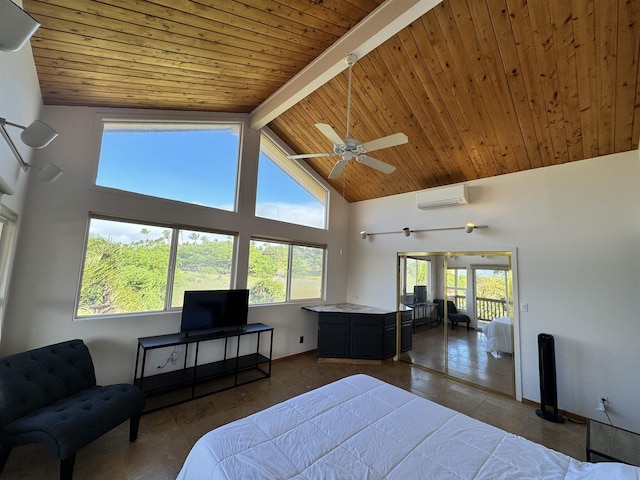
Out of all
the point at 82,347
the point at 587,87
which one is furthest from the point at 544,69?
the point at 82,347

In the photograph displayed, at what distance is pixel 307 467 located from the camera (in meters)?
1.40

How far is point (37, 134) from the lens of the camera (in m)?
1.77

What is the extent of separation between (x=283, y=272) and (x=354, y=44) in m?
3.66

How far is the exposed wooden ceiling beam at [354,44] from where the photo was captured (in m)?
2.43

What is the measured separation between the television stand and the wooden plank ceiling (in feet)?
10.1

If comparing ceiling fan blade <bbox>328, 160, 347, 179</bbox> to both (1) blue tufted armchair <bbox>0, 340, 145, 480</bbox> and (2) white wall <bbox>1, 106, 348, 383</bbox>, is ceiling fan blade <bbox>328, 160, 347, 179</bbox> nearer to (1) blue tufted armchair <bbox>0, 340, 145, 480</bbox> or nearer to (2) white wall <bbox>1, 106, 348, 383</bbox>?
(2) white wall <bbox>1, 106, 348, 383</bbox>

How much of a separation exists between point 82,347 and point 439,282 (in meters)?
5.02

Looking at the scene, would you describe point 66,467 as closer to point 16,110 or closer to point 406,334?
point 16,110

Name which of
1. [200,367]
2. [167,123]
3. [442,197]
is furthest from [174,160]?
[442,197]

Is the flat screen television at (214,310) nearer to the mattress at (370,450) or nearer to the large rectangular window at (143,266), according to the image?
A: the large rectangular window at (143,266)

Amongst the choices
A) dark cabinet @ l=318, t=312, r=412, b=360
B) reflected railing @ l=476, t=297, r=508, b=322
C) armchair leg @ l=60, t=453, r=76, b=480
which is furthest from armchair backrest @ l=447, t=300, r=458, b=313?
armchair leg @ l=60, t=453, r=76, b=480

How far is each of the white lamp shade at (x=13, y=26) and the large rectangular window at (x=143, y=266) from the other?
8.89 feet

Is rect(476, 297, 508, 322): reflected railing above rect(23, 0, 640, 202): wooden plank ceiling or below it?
below

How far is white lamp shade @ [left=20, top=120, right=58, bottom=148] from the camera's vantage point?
1.73m
